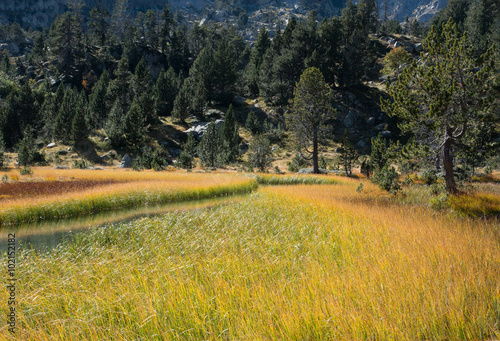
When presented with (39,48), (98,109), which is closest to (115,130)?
(98,109)

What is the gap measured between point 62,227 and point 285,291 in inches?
496

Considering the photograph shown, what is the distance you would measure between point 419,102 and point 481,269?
10.3 metres

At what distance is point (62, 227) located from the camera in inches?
502

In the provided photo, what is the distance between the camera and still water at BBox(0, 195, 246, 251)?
10.2 meters

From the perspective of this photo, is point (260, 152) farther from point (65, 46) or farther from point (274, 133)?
point (65, 46)

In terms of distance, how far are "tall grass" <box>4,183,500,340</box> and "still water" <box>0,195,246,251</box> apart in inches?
123

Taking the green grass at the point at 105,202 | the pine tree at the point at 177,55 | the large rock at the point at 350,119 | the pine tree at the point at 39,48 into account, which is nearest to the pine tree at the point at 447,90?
the green grass at the point at 105,202

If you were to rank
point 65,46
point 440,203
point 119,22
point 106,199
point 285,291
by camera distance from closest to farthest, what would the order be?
point 285,291
point 440,203
point 106,199
point 65,46
point 119,22

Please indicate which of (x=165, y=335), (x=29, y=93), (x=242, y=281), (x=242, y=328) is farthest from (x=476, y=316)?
(x=29, y=93)

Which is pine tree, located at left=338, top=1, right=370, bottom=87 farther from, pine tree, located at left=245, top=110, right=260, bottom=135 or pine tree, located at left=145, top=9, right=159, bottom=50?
pine tree, located at left=145, top=9, right=159, bottom=50

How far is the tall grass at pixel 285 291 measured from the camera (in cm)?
367

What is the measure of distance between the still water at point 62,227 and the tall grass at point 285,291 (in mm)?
3132

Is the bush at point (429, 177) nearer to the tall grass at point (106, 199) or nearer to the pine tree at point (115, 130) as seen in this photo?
the tall grass at point (106, 199)

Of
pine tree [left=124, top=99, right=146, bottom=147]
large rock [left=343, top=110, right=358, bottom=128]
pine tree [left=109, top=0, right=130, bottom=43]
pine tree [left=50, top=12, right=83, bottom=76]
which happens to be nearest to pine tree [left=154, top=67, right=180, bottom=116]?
pine tree [left=124, top=99, right=146, bottom=147]
